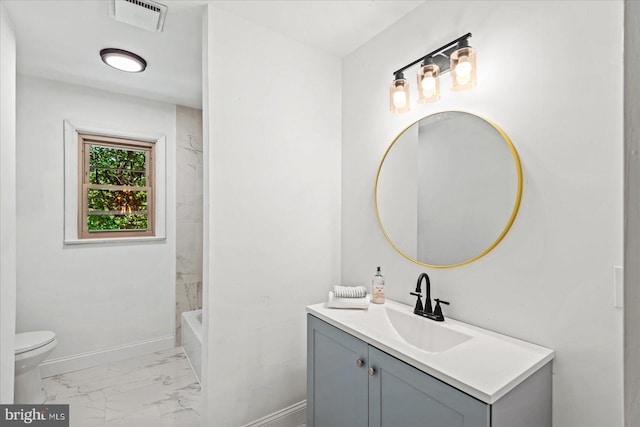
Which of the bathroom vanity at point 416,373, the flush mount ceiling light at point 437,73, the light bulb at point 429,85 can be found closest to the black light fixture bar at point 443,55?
the flush mount ceiling light at point 437,73

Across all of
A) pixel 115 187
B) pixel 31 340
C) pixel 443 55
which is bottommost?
pixel 31 340

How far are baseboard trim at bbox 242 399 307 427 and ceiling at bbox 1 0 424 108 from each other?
235 cm

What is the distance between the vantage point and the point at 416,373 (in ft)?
3.59

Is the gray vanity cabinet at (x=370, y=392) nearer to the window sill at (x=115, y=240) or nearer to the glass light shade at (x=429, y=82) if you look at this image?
the glass light shade at (x=429, y=82)

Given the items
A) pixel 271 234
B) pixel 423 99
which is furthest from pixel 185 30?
pixel 423 99

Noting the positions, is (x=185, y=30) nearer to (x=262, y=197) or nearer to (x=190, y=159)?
(x=262, y=197)

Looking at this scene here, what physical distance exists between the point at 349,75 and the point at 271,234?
1.24m

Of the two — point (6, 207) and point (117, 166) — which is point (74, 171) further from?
point (6, 207)

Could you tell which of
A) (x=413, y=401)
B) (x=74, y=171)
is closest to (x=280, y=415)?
(x=413, y=401)

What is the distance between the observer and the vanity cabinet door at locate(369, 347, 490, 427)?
948 mm

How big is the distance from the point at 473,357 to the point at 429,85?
1210 millimetres

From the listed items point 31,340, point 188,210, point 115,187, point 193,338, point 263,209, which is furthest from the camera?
point 188,210

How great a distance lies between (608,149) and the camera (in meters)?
1.04

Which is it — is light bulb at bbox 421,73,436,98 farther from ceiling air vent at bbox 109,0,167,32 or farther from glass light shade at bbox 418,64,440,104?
ceiling air vent at bbox 109,0,167,32
